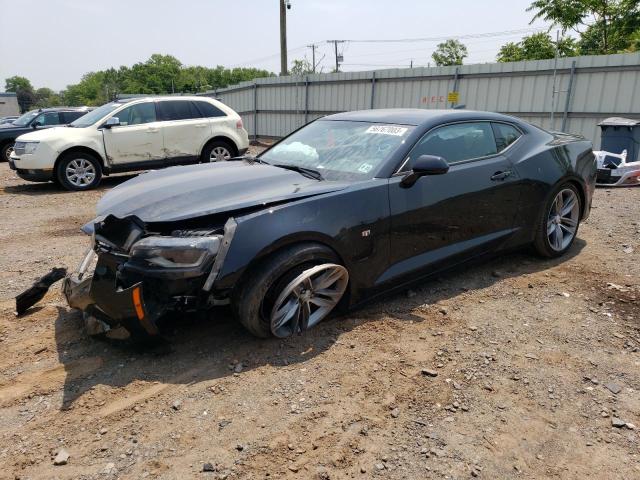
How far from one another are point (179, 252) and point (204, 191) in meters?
0.66

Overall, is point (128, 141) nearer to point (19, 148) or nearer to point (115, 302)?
point (19, 148)

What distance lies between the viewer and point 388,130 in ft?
13.3

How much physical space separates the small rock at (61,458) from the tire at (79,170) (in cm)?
802

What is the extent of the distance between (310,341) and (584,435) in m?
1.65

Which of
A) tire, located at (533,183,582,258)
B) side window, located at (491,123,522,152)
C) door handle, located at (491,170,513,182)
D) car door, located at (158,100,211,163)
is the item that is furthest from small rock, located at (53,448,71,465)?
car door, located at (158,100,211,163)

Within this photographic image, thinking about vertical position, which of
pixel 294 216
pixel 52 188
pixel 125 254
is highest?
pixel 294 216

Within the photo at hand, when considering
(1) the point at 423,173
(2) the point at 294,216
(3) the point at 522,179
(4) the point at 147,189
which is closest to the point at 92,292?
(4) the point at 147,189

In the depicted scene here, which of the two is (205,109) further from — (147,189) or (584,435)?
(584,435)

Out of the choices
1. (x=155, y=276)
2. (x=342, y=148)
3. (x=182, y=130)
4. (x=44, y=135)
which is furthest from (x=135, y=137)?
(x=155, y=276)

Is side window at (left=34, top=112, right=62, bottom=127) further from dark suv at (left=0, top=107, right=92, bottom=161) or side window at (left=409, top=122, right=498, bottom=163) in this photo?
side window at (left=409, top=122, right=498, bottom=163)

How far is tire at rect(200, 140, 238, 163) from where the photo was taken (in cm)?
1043

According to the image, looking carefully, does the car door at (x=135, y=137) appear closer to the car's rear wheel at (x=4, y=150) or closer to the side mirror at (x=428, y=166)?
the side mirror at (x=428, y=166)

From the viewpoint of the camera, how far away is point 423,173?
3625mm

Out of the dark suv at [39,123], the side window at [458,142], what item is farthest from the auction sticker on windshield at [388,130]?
the dark suv at [39,123]
